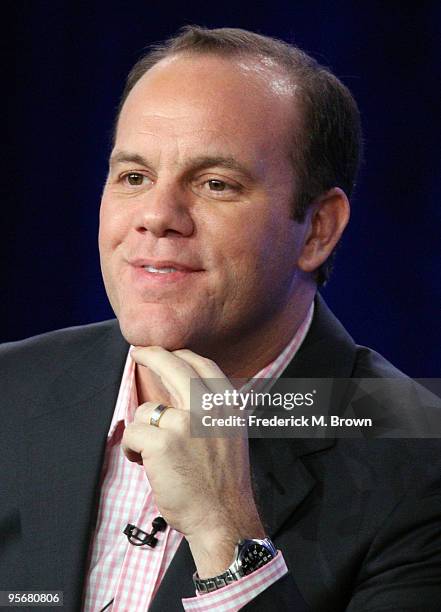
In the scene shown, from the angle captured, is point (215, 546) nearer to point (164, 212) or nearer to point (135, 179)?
point (164, 212)

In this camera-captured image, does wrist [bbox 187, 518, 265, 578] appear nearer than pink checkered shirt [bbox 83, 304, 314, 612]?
Yes

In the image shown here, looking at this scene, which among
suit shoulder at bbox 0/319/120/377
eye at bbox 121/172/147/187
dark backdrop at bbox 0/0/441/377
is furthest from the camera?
dark backdrop at bbox 0/0/441/377

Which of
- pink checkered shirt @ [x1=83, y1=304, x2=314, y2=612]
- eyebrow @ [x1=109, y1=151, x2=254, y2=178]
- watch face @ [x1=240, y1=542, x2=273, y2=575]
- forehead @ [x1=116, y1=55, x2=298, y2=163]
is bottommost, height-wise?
watch face @ [x1=240, y1=542, x2=273, y2=575]

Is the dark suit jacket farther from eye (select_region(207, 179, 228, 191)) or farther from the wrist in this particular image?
eye (select_region(207, 179, 228, 191))

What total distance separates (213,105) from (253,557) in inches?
36.1

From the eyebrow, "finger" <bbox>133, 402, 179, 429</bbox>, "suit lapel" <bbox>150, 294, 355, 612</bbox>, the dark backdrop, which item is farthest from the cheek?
the dark backdrop

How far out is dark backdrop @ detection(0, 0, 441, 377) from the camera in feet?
10.3

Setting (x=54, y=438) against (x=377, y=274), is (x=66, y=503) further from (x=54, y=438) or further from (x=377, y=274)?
(x=377, y=274)

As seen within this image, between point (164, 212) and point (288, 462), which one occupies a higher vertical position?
point (164, 212)

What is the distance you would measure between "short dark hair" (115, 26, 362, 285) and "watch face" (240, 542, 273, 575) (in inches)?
30.1

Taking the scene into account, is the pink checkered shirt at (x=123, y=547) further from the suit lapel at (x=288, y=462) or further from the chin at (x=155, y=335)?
the chin at (x=155, y=335)

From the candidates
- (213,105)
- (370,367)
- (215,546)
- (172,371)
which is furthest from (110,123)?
(215,546)

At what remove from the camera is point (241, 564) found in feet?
6.57

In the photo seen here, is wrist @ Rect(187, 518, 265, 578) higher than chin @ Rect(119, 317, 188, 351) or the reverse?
the reverse
